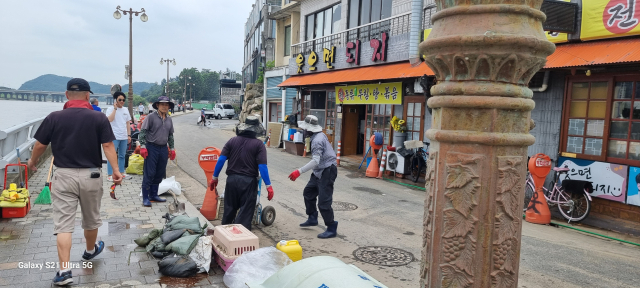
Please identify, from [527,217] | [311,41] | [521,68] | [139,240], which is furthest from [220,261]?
[311,41]

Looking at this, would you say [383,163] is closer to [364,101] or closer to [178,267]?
[364,101]

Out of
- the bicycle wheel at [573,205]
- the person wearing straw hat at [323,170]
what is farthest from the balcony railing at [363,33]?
the person wearing straw hat at [323,170]

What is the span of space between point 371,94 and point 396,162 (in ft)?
9.59

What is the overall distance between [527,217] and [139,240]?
6701 mm

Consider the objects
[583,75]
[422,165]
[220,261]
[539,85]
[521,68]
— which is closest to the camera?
[521,68]

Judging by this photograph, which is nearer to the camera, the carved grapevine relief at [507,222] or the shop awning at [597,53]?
the carved grapevine relief at [507,222]

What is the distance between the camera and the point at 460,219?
1.95 metres

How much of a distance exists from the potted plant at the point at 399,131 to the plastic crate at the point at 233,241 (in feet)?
28.5

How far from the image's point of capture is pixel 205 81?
125438mm

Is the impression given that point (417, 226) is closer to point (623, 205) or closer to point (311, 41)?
point (623, 205)

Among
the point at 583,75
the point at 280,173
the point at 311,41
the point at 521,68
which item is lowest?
the point at 280,173

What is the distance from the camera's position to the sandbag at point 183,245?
4.59m

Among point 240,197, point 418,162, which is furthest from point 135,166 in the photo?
point 418,162

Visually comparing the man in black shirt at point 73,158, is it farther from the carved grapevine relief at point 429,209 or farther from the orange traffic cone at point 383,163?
the orange traffic cone at point 383,163
